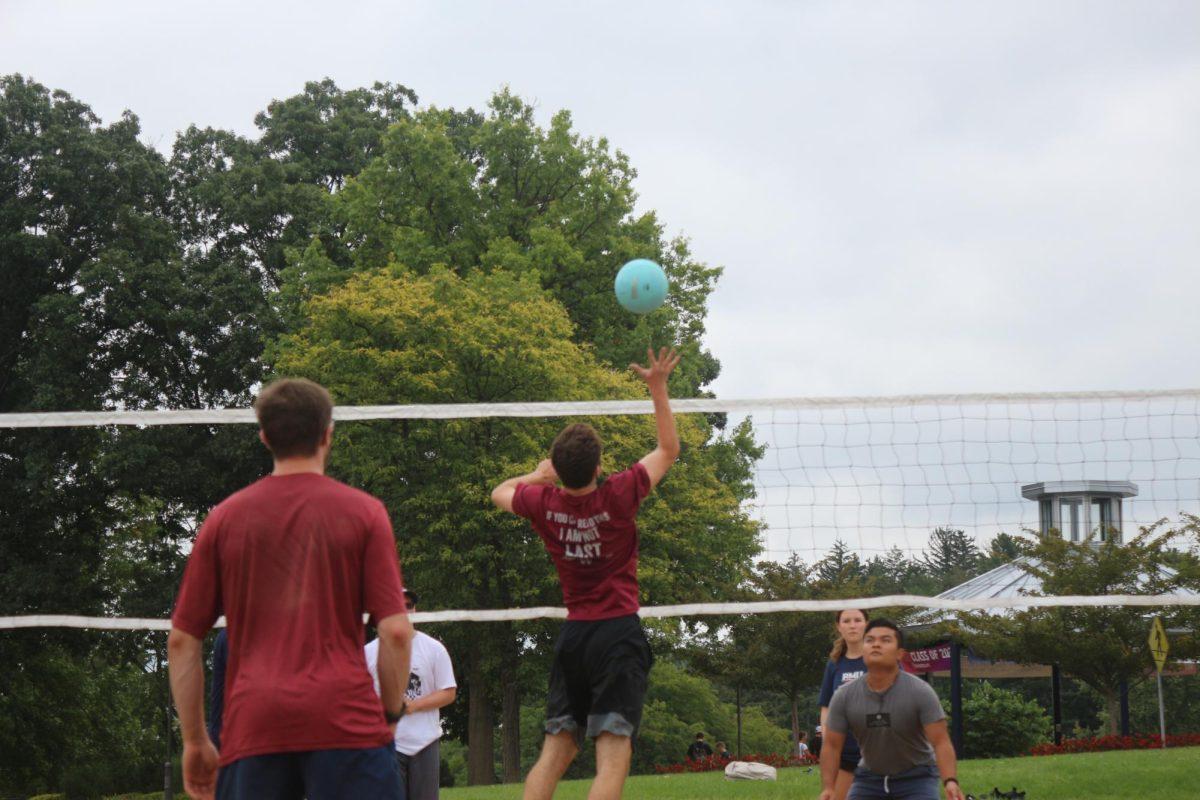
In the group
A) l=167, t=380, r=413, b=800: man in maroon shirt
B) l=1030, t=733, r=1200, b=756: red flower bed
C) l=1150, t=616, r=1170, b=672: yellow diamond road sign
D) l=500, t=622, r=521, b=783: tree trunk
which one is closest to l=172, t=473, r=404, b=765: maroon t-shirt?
l=167, t=380, r=413, b=800: man in maroon shirt

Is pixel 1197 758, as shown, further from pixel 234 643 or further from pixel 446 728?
pixel 446 728

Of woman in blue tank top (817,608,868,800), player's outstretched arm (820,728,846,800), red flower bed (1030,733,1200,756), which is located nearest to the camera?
player's outstretched arm (820,728,846,800)

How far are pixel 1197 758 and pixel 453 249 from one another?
21034 mm

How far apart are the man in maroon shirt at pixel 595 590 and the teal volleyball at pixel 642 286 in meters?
4.72

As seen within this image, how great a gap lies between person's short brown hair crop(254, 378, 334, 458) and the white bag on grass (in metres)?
16.9

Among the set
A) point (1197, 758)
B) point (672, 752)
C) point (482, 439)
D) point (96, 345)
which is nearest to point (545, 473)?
point (1197, 758)

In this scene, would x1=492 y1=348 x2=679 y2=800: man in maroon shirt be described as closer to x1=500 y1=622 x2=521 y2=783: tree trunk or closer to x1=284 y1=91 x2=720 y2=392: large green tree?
x1=500 y1=622 x2=521 y2=783: tree trunk

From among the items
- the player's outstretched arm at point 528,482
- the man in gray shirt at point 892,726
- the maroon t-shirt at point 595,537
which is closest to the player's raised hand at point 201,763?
the maroon t-shirt at point 595,537

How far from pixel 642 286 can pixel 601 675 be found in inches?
208

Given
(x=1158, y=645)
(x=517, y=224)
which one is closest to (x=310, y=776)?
(x=1158, y=645)

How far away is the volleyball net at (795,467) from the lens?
34.0 feet

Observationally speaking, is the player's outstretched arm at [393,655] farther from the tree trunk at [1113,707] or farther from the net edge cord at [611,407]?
the tree trunk at [1113,707]

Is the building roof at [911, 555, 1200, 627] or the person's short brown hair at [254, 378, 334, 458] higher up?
the person's short brown hair at [254, 378, 334, 458]

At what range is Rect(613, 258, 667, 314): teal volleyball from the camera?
10719 millimetres
